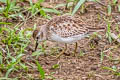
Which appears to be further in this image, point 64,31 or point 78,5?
point 78,5

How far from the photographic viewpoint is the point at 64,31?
29.0ft

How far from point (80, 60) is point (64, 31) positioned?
0.68 m

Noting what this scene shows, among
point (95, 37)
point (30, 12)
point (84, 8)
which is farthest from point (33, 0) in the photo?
point (95, 37)

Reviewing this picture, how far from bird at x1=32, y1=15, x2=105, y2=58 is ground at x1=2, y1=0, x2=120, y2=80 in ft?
0.79

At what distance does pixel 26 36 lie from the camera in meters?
9.24

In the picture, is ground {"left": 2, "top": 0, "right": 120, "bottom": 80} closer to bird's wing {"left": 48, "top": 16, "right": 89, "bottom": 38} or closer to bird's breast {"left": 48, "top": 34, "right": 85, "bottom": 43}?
bird's breast {"left": 48, "top": 34, "right": 85, "bottom": 43}

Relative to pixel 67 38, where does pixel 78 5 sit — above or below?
above

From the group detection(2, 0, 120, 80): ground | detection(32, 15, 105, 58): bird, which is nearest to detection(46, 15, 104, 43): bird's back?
detection(32, 15, 105, 58): bird

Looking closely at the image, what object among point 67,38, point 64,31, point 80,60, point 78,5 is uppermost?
point 78,5

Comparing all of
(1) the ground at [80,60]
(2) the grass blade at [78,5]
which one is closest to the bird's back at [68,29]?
(1) the ground at [80,60]

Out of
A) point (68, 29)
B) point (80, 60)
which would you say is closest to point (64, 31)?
point (68, 29)

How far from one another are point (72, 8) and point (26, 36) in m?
1.89

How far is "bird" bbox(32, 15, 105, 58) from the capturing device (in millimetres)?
8805

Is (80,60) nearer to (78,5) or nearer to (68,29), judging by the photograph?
(68,29)
